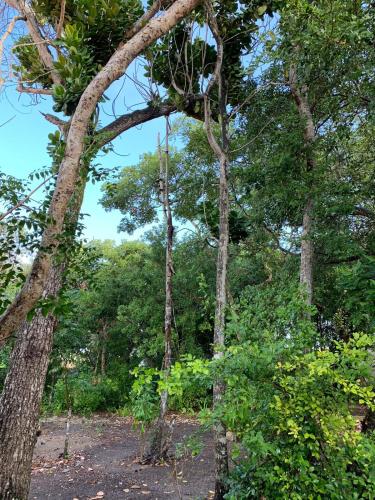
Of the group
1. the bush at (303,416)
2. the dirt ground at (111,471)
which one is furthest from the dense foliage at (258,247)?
the dirt ground at (111,471)

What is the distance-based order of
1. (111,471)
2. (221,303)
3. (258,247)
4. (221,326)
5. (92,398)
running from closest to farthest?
(221,326)
(221,303)
(111,471)
(258,247)
(92,398)

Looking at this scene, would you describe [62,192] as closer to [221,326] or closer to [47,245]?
[47,245]

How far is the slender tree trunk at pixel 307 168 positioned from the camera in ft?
17.2

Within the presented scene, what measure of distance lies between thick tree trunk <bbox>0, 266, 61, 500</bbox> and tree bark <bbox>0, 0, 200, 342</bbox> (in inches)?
77.8

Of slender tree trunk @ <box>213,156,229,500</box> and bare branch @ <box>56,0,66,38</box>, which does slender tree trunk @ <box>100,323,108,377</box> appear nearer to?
slender tree trunk @ <box>213,156,229,500</box>

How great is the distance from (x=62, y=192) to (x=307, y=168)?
4.50 m

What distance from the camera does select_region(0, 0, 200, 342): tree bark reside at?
1.66 m

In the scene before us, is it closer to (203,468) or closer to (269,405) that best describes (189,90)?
(269,405)

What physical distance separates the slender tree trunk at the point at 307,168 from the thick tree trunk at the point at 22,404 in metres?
3.24

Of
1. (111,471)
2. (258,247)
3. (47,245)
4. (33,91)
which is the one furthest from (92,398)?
(47,245)

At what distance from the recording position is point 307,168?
5.55 m

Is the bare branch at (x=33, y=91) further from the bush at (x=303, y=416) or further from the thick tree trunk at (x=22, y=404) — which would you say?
the bush at (x=303, y=416)

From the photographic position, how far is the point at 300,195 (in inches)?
200

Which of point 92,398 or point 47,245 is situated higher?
point 47,245
